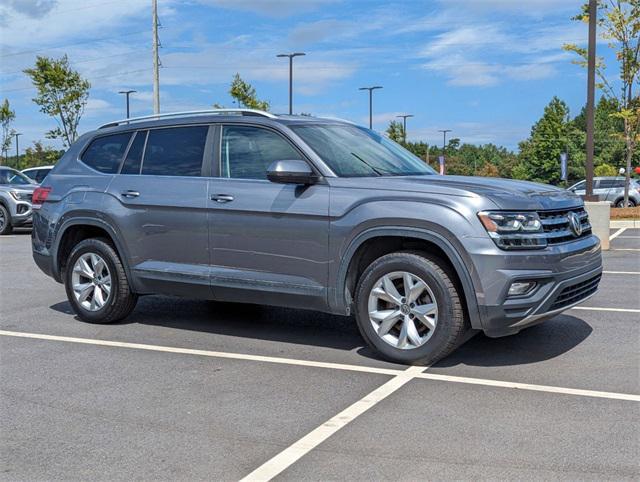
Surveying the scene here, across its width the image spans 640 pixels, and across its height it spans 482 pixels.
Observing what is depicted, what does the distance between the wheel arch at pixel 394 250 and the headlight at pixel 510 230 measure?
0.26 m

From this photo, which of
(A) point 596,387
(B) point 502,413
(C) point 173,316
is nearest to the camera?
(B) point 502,413

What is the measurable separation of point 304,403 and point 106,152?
3631 mm

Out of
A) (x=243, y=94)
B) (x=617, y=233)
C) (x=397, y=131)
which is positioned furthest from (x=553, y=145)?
(x=617, y=233)

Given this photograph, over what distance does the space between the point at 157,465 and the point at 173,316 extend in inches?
152

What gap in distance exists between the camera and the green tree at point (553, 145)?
3447 inches

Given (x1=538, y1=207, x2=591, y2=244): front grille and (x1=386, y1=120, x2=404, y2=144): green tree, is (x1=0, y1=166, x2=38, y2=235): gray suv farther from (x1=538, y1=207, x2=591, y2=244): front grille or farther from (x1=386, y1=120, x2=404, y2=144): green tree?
(x1=386, y1=120, x2=404, y2=144): green tree

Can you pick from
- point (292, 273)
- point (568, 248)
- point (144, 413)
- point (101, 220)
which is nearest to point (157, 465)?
point (144, 413)

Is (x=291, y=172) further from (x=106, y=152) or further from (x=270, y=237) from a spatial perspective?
(x=106, y=152)

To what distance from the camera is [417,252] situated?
5.44 m

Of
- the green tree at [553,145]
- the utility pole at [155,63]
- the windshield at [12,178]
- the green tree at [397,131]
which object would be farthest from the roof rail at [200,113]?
the green tree at [553,145]

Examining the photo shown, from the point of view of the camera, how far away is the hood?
5.16 m

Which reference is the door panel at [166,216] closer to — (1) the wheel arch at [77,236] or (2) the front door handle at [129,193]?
(2) the front door handle at [129,193]

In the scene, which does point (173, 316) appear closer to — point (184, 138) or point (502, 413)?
point (184, 138)

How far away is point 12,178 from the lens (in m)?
19.0
